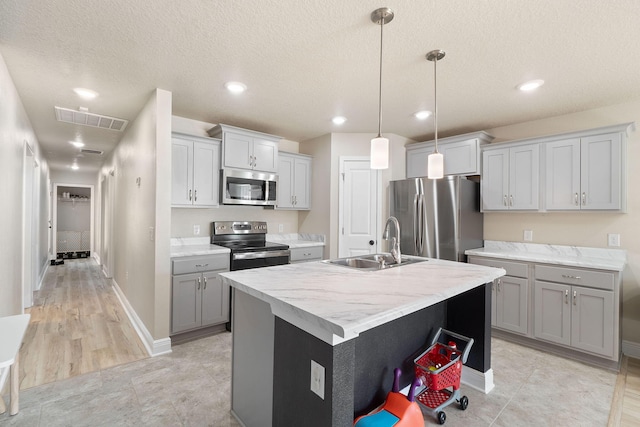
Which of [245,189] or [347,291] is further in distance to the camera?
[245,189]

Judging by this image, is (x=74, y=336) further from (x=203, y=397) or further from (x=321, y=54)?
(x=321, y=54)

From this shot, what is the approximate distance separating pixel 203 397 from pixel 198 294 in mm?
1172

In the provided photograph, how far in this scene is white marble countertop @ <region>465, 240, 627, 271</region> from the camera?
2.84m

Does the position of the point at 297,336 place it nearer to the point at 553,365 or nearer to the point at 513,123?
the point at 553,365

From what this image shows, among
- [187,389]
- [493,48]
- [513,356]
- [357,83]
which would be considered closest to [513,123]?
[493,48]

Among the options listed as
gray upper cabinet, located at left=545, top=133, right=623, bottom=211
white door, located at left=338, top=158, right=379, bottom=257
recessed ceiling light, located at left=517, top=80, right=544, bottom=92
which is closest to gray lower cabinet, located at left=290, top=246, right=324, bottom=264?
white door, located at left=338, top=158, right=379, bottom=257

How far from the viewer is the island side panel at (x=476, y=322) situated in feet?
7.50

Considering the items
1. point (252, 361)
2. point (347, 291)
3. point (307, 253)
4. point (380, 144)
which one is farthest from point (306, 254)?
point (347, 291)

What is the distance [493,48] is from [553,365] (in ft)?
8.94

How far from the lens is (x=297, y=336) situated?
1.38 metres

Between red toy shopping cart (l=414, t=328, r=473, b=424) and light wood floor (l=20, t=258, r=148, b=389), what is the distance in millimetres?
2403

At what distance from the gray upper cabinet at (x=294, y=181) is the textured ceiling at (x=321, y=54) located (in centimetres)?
109

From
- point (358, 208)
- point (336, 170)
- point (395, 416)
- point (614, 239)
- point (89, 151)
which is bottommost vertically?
point (395, 416)

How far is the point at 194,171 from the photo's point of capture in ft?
11.4
